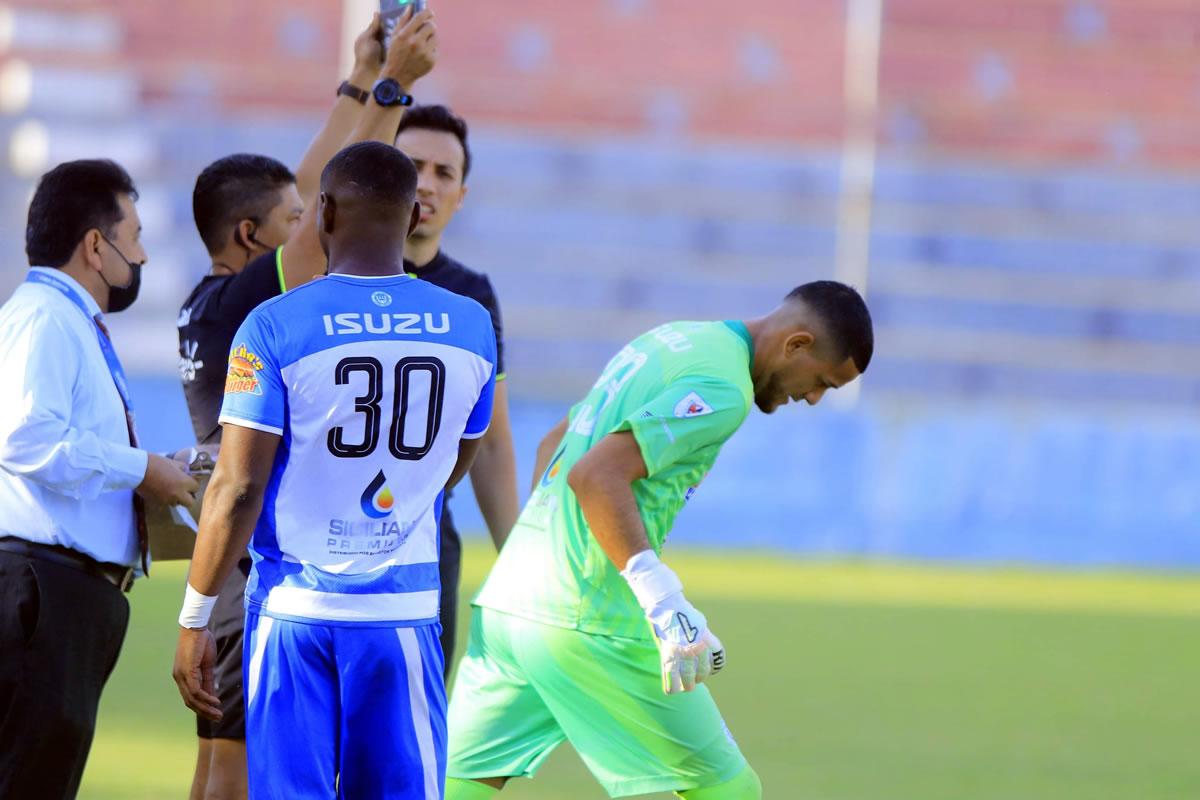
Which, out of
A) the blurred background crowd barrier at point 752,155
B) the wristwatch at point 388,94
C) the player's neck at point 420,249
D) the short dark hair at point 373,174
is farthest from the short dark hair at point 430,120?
the blurred background crowd barrier at point 752,155

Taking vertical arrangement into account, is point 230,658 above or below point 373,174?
below

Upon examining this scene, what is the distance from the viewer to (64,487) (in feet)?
14.3

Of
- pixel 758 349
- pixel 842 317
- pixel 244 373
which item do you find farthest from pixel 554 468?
pixel 244 373

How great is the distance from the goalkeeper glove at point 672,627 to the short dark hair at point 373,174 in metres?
1.17

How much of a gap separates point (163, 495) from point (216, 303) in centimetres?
67

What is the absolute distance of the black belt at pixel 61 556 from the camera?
4.46 metres

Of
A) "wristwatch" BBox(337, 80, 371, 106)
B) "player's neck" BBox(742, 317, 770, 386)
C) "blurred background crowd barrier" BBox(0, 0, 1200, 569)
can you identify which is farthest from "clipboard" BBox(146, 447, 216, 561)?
"blurred background crowd barrier" BBox(0, 0, 1200, 569)

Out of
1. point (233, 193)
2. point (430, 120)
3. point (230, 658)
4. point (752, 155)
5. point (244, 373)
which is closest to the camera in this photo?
point (244, 373)

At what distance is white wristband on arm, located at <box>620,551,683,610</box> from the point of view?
4.34 meters

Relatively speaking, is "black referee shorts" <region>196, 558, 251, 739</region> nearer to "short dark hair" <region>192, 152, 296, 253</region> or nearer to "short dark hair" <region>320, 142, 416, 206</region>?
"short dark hair" <region>192, 152, 296, 253</region>

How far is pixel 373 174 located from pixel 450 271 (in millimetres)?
1934

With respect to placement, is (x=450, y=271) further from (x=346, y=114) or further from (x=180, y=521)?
(x=180, y=521)

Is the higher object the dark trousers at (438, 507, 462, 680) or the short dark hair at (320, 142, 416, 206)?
the short dark hair at (320, 142, 416, 206)

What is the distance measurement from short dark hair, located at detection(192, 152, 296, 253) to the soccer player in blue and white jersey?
123cm
